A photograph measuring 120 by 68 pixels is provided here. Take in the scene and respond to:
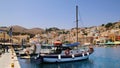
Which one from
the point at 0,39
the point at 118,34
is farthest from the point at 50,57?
the point at 118,34

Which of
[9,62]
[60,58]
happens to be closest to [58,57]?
[60,58]

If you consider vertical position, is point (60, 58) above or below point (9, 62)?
below

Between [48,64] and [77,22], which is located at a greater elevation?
[77,22]

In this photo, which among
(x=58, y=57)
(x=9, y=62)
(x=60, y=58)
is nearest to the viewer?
(x=9, y=62)

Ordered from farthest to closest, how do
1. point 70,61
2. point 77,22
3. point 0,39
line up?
point 0,39, point 77,22, point 70,61

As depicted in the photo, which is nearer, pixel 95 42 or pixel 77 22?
pixel 77 22

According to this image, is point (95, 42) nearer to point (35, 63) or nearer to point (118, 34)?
point (118, 34)

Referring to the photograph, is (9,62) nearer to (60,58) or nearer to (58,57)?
(58,57)

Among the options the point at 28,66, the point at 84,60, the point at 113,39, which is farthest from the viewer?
the point at 113,39

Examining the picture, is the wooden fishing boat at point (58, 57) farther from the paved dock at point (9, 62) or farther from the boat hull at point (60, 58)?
the paved dock at point (9, 62)

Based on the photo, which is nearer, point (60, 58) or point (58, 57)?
point (58, 57)

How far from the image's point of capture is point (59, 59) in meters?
42.6

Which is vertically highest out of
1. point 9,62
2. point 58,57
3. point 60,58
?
point 9,62

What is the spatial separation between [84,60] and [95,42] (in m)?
150
